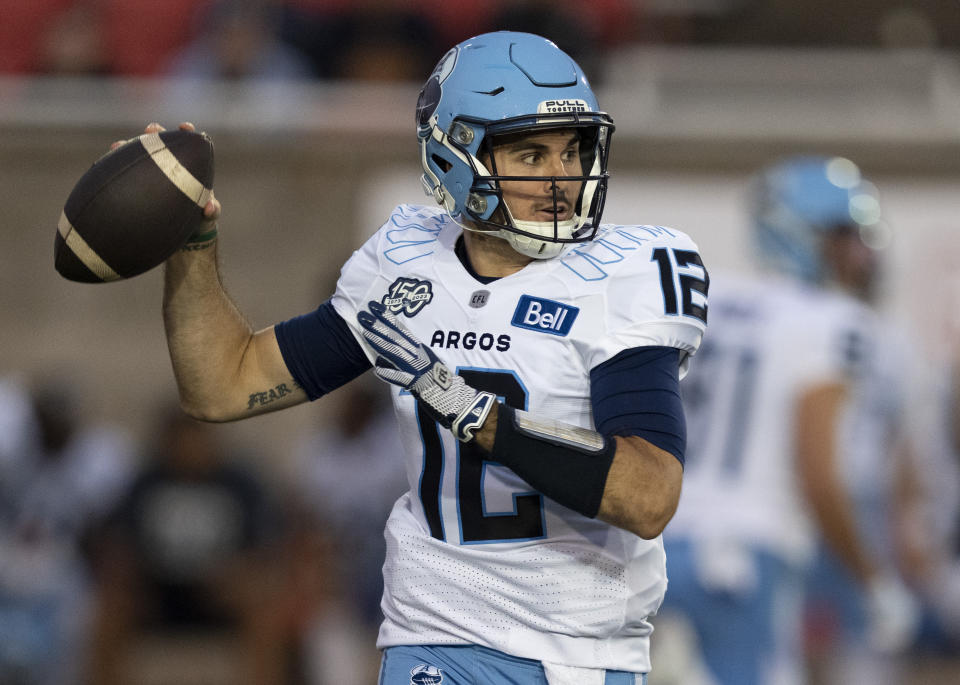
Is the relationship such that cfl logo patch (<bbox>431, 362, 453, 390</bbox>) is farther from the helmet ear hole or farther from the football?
the football

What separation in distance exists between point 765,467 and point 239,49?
5068mm

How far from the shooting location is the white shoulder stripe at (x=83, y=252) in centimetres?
303

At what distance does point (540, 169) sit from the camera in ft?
9.89

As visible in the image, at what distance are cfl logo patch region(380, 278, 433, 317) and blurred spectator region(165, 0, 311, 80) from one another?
5.86 metres

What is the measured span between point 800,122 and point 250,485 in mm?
3949

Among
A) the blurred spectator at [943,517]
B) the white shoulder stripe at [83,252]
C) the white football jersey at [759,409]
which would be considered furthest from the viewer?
the blurred spectator at [943,517]

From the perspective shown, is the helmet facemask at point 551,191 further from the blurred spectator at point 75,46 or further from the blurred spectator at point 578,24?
the blurred spectator at point 75,46

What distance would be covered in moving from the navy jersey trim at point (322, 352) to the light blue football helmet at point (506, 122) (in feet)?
1.20

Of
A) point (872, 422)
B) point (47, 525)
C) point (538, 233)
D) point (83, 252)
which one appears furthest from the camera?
point (47, 525)

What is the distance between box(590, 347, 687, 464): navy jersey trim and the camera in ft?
8.71

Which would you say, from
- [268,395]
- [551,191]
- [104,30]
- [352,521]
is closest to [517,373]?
[551,191]

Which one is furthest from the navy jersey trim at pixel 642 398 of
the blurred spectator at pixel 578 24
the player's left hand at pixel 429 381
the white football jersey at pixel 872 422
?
the blurred spectator at pixel 578 24

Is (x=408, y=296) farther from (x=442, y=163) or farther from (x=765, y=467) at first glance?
(x=765, y=467)

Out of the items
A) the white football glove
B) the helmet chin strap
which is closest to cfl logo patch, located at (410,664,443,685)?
the helmet chin strap
